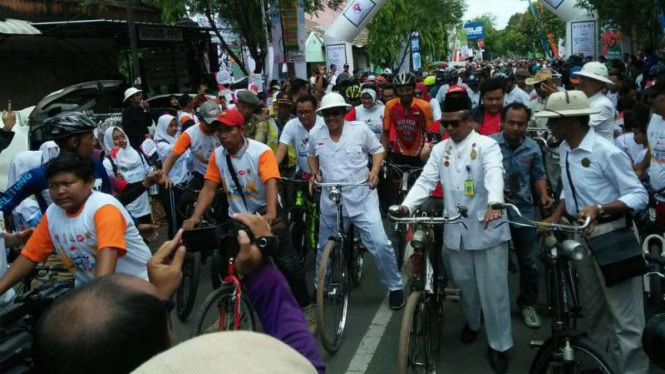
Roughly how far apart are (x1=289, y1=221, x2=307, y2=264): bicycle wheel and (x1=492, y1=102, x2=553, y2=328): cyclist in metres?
2.37

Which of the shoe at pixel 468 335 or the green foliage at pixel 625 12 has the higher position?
the green foliage at pixel 625 12

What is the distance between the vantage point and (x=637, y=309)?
160 inches

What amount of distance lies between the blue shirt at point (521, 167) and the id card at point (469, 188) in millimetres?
1050

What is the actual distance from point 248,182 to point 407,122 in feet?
9.17

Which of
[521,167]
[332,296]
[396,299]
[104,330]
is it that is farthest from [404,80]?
[104,330]

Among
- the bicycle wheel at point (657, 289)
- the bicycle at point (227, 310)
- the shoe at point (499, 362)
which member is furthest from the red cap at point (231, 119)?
the bicycle wheel at point (657, 289)

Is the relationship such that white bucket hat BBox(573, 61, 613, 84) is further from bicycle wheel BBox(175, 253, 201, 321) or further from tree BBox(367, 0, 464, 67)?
tree BBox(367, 0, 464, 67)

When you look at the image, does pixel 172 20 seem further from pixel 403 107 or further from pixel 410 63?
pixel 410 63

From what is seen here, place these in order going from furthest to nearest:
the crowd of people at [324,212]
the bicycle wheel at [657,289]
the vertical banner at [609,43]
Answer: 1. the vertical banner at [609,43]
2. the bicycle wheel at [657,289]
3. the crowd of people at [324,212]

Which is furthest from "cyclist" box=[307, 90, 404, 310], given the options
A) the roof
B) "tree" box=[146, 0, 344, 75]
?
Result: "tree" box=[146, 0, 344, 75]

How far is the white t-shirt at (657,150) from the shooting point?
5.40 metres

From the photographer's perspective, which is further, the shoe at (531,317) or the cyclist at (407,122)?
the cyclist at (407,122)

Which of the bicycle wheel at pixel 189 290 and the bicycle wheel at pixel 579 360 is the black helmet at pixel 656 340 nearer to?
the bicycle wheel at pixel 579 360

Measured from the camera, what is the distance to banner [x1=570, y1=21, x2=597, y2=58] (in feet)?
67.0
